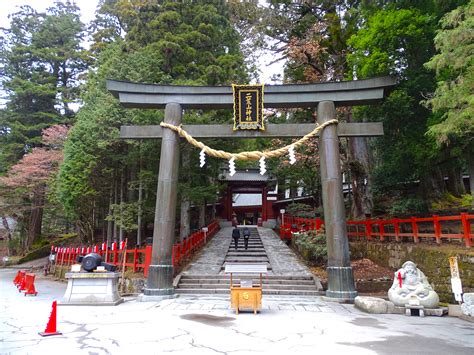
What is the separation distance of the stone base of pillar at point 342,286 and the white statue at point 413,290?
1.43 metres

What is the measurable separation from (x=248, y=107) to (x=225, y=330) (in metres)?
6.23

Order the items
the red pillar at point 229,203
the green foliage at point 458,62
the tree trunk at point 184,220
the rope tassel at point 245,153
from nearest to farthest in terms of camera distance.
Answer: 1. the green foliage at point 458,62
2. the rope tassel at point 245,153
3. the tree trunk at point 184,220
4. the red pillar at point 229,203

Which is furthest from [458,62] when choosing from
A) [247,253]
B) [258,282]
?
[247,253]

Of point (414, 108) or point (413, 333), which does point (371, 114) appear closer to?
point (414, 108)

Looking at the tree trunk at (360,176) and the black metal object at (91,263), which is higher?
the tree trunk at (360,176)

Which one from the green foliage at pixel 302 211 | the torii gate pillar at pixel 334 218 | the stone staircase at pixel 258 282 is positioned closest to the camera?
the torii gate pillar at pixel 334 218

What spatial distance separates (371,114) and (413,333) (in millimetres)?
8341

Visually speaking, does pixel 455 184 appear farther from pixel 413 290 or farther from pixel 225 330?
pixel 225 330

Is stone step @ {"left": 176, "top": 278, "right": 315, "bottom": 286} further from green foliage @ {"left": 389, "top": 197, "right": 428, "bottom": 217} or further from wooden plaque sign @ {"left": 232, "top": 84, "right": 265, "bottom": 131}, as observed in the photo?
wooden plaque sign @ {"left": 232, "top": 84, "right": 265, "bottom": 131}

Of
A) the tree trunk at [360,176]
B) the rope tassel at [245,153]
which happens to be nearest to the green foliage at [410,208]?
the tree trunk at [360,176]

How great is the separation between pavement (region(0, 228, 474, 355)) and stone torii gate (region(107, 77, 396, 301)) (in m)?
0.84

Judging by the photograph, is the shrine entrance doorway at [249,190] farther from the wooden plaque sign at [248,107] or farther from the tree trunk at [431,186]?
the wooden plaque sign at [248,107]

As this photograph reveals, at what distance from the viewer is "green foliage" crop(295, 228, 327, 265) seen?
12.9 m

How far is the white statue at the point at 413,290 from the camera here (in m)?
7.43
